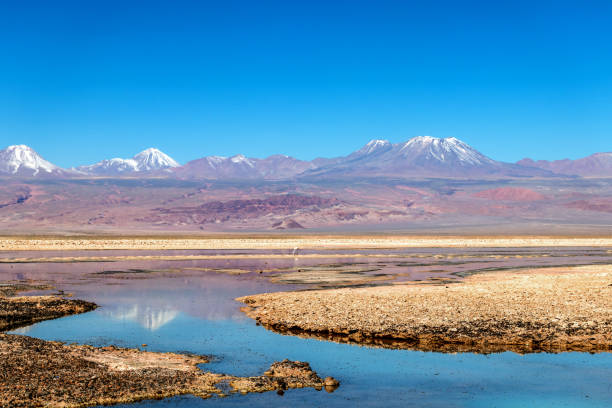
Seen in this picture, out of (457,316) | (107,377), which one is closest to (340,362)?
(107,377)

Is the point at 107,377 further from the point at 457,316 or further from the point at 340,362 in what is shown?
the point at 457,316

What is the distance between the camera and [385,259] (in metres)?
64.3

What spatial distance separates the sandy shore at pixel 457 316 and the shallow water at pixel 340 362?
117 centimetres

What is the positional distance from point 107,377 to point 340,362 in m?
6.81

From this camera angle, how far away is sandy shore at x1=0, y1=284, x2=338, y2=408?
15.2 metres

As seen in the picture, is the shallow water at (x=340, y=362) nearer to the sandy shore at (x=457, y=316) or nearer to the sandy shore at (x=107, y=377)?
the sandy shore at (x=107, y=377)

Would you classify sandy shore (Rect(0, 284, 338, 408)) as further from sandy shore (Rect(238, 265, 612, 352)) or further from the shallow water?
sandy shore (Rect(238, 265, 612, 352))

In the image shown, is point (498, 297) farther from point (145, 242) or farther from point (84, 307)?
point (145, 242)

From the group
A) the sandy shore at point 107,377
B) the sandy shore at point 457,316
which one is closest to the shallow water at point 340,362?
the sandy shore at point 107,377

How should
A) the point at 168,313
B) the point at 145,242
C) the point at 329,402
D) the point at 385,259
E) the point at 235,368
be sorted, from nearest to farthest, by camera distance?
the point at 329,402, the point at 235,368, the point at 168,313, the point at 385,259, the point at 145,242

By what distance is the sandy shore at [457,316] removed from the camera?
72.3 feet

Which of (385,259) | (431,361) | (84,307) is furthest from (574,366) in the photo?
(385,259)

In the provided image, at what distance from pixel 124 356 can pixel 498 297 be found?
17575 millimetres

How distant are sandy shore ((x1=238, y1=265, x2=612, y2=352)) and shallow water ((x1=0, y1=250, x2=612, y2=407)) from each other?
1172 millimetres
